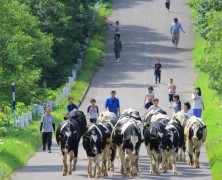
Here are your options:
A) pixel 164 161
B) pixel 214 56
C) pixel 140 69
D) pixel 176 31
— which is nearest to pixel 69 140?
pixel 164 161

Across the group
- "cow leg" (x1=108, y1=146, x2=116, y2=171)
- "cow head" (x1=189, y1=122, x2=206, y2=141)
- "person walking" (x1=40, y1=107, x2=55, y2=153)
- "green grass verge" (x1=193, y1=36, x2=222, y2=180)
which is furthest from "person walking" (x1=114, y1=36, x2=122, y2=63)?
"cow leg" (x1=108, y1=146, x2=116, y2=171)

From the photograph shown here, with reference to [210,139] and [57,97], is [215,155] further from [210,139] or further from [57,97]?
[57,97]

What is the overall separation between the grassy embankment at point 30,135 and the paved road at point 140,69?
415mm

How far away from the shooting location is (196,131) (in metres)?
34.2

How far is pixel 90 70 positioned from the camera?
6284 cm

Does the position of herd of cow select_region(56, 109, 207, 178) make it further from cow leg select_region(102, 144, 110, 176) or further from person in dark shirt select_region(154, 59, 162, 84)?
person in dark shirt select_region(154, 59, 162, 84)

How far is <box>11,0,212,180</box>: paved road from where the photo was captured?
3331 centimetres

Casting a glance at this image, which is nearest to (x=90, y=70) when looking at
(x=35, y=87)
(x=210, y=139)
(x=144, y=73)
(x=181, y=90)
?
(x=144, y=73)

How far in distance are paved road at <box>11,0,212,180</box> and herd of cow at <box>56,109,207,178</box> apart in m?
0.46

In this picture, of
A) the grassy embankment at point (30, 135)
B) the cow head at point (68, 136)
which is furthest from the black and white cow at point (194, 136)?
the grassy embankment at point (30, 135)

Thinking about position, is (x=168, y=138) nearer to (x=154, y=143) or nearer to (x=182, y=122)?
(x=154, y=143)

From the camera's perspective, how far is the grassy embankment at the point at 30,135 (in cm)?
3425

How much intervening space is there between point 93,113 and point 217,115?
9.85m

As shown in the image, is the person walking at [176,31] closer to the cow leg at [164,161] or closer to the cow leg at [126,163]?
the cow leg at [164,161]
